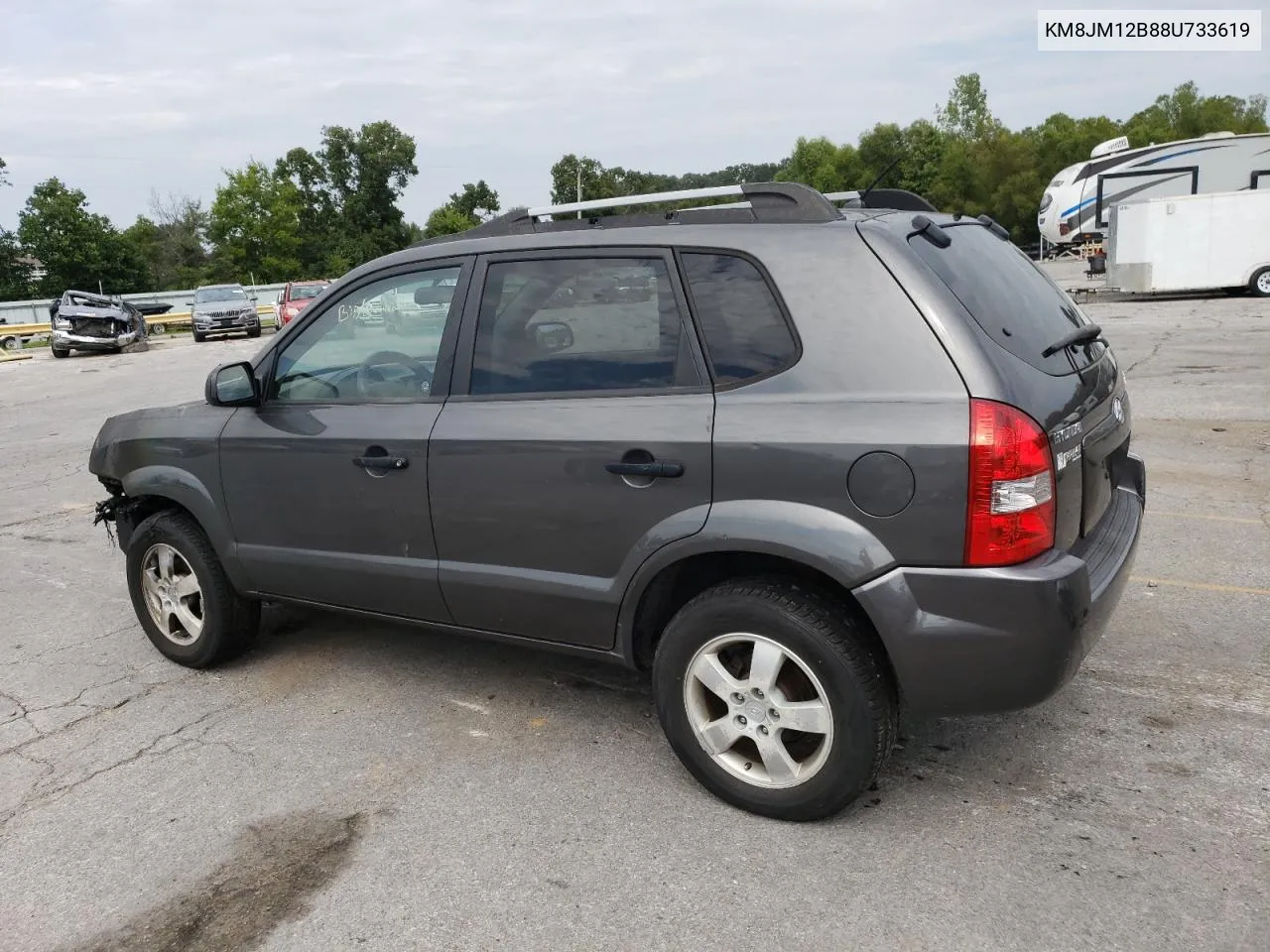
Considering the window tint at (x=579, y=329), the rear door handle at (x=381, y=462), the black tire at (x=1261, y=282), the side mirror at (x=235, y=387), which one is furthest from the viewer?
the black tire at (x=1261, y=282)

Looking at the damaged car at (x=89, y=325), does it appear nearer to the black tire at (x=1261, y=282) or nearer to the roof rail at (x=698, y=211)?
the roof rail at (x=698, y=211)

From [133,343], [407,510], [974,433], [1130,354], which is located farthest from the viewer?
[133,343]

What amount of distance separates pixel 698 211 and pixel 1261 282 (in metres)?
22.4

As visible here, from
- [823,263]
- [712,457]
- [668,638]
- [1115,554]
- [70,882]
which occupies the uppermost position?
[823,263]

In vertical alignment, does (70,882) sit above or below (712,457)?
below

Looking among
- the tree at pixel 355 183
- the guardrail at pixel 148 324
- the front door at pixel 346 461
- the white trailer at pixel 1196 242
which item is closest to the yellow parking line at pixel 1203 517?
the front door at pixel 346 461

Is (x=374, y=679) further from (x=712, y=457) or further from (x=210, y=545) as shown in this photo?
(x=712, y=457)

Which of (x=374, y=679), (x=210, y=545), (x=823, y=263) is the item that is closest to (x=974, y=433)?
(x=823, y=263)

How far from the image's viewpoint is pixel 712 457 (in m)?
2.92

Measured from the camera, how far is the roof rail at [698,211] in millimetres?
3053

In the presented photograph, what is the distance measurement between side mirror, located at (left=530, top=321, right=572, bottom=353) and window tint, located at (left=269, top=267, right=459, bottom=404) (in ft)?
1.20

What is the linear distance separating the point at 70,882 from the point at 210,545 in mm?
1667

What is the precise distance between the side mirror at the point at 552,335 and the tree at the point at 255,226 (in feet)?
218

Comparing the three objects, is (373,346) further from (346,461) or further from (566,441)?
(566,441)
